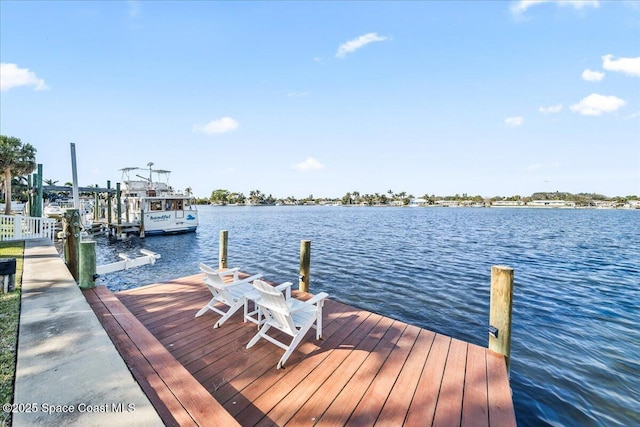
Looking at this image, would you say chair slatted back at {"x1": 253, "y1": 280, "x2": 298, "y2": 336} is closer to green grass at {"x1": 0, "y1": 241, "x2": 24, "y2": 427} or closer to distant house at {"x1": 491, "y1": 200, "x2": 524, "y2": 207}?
green grass at {"x1": 0, "y1": 241, "x2": 24, "y2": 427}

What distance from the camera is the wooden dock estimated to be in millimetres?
2424

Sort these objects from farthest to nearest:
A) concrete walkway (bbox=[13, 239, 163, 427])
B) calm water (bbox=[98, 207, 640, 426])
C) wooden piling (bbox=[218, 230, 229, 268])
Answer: wooden piling (bbox=[218, 230, 229, 268])
calm water (bbox=[98, 207, 640, 426])
concrete walkway (bbox=[13, 239, 163, 427])

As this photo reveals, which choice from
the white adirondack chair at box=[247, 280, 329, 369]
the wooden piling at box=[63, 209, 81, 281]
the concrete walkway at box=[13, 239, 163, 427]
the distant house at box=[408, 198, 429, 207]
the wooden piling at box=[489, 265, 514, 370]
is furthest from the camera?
the distant house at box=[408, 198, 429, 207]

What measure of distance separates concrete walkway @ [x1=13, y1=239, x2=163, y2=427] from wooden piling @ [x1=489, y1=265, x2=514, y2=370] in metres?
3.93

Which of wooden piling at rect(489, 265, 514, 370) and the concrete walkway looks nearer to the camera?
the concrete walkway

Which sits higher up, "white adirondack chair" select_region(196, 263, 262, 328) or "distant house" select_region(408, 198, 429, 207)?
"distant house" select_region(408, 198, 429, 207)

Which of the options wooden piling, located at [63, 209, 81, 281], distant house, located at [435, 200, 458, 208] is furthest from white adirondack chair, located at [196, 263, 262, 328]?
distant house, located at [435, 200, 458, 208]

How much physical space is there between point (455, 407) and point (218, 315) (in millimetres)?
3552

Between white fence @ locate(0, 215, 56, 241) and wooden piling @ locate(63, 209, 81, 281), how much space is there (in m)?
6.48

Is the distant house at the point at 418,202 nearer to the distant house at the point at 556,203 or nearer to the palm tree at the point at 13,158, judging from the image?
the distant house at the point at 556,203

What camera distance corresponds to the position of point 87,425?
1.70 meters

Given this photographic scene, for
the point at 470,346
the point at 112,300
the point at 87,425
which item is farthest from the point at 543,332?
Result: the point at 112,300

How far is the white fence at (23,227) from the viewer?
9906mm

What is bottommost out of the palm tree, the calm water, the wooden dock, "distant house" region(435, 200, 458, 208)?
the calm water
